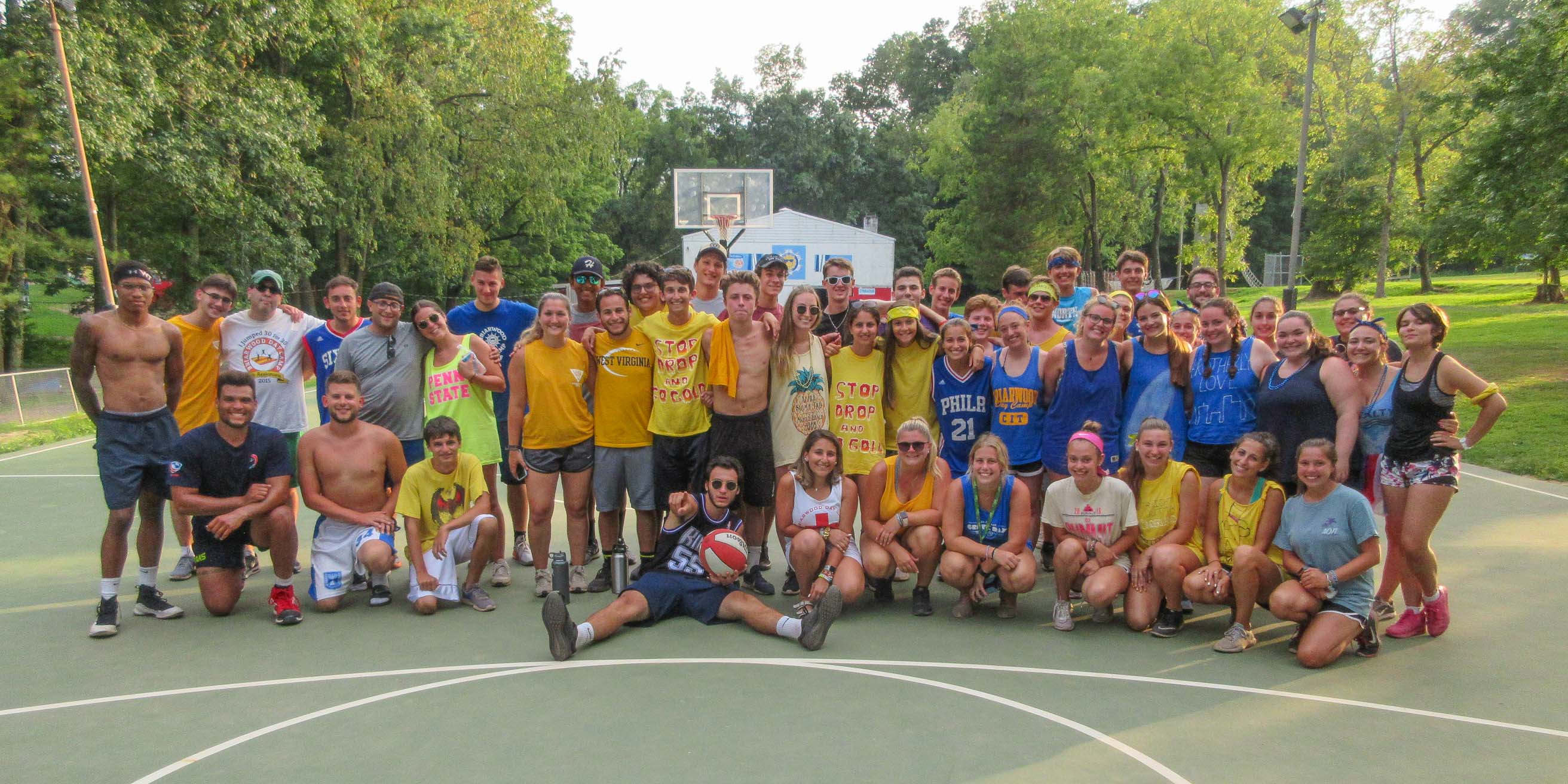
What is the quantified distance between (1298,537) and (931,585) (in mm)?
2070

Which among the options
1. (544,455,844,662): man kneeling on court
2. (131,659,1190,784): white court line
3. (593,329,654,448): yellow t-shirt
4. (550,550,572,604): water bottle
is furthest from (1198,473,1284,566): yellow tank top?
(550,550,572,604): water bottle

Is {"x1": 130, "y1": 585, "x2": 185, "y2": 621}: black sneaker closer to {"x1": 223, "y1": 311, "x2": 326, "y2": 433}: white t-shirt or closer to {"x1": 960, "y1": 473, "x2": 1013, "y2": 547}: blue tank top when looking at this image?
{"x1": 223, "y1": 311, "x2": 326, "y2": 433}: white t-shirt

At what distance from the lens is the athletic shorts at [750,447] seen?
561 cm

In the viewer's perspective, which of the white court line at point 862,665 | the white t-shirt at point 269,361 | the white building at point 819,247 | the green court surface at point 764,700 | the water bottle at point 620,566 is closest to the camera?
the green court surface at point 764,700

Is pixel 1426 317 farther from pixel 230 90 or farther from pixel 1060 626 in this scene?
pixel 230 90

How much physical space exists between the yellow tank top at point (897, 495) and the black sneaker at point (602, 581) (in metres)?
1.73

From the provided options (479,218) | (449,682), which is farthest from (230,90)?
(449,682)

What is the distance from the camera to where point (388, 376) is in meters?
5.96

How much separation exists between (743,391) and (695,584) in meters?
1.16

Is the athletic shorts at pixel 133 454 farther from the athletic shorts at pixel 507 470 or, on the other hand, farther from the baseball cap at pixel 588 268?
the baseball cap at pixel 588 268

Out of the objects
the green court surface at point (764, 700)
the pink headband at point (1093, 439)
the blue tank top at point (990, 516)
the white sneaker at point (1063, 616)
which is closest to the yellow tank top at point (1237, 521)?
the green court surface at point (764, 700)

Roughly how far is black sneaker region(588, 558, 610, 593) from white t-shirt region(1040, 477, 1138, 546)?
105 inches

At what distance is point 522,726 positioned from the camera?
152 inches

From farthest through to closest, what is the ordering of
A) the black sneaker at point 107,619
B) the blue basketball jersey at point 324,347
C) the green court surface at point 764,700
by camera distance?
the blue basketball jersey at point 324,347, the black sneaker at point 107,619, the green court surface at point 764,700
